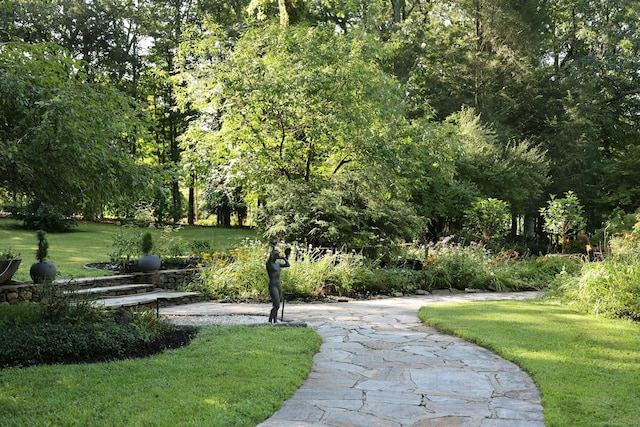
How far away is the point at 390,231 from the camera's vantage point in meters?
12.3

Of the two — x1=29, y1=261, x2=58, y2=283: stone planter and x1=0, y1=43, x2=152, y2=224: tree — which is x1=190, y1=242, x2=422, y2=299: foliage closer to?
x1=29, y1=261, x2=58, y2=283: stone planter

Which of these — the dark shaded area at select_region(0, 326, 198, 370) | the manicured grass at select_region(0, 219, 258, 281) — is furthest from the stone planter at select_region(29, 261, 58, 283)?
the dark shaded area at select_region(0, 326, 198, 370)

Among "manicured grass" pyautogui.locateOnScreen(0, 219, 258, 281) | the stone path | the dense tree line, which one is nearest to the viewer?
the stone path

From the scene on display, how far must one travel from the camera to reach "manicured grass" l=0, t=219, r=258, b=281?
10359mm

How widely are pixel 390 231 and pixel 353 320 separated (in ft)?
15.2

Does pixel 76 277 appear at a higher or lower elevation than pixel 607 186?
lower

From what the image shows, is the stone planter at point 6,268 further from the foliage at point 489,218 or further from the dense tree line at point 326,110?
the foliage at point 489,218

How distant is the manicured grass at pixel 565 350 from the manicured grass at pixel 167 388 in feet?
7.14

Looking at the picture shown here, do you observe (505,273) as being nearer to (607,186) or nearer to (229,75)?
(229,75)

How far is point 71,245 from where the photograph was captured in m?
15.4

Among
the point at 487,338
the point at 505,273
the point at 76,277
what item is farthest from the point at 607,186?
the point at 76,277

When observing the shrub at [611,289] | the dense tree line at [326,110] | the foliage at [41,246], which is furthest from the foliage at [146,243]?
the shrub at [611,289]

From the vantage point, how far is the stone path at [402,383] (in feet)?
12.8

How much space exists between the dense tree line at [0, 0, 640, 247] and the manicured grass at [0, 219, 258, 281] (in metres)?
1.74
